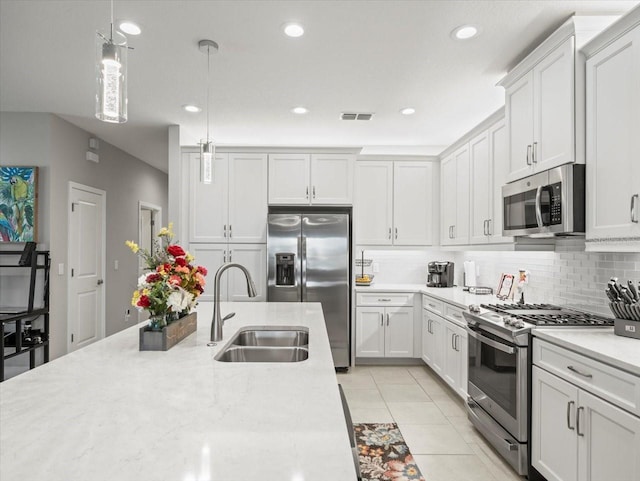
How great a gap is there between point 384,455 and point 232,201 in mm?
3150

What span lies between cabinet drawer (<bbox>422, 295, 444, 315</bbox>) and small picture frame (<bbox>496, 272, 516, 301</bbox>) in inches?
21.1

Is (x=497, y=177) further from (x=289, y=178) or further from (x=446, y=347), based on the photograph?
(x=289, y=178)

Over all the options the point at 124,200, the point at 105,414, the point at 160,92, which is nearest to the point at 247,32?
the point at 160,92

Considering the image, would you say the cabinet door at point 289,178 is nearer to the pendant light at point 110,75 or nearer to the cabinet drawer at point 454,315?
the cabinet drawer at point 454,315

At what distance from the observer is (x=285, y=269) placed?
4.42 metres

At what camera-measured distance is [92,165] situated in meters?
5.02

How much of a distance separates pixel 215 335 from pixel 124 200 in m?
4.85

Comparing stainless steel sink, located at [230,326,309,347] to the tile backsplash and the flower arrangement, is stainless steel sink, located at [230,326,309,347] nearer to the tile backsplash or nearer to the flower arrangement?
the flower arrangement

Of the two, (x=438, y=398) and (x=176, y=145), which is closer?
(x=438, y=398)

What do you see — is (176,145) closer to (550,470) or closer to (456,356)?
(456,356)

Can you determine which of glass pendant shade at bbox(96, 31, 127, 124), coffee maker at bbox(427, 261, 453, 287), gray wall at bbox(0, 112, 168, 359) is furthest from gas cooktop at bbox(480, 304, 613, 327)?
gray wall at bbox(0, 112, 168, 359)

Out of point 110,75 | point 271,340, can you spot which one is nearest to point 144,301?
point 271,340

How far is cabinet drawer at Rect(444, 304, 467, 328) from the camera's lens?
3363 millimetres

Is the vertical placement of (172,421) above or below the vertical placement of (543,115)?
below
